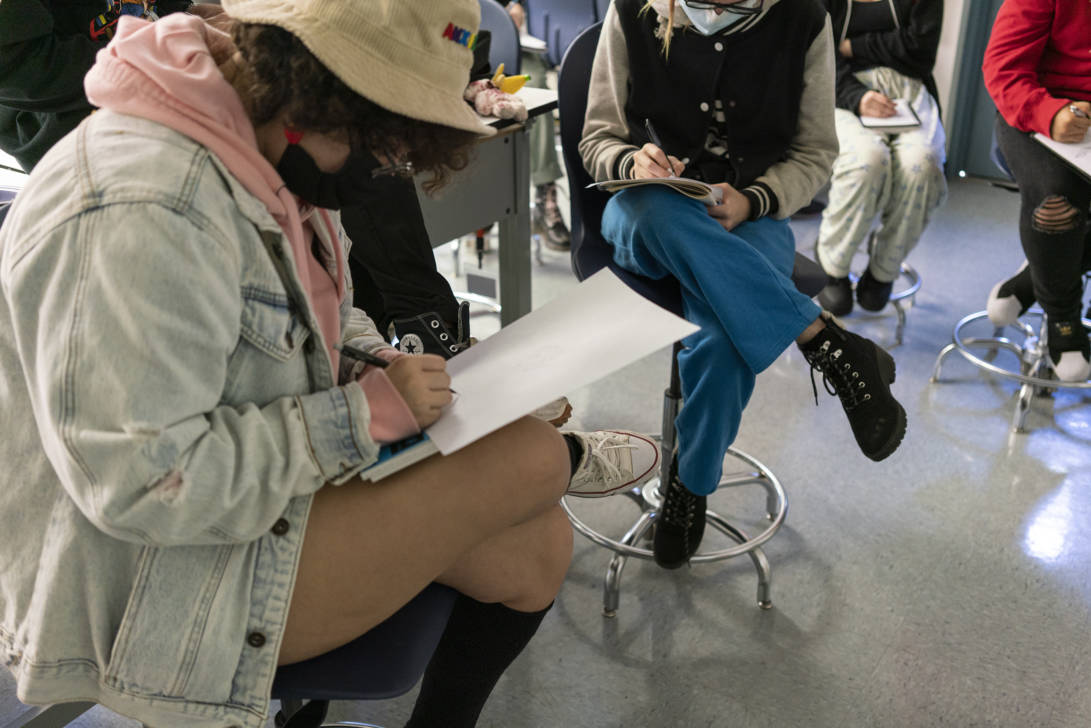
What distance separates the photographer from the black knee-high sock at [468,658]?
119cm

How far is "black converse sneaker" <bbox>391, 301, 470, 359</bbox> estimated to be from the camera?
6.12ft

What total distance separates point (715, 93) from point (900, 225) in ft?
3.88

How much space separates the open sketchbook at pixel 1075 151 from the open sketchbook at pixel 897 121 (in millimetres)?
383

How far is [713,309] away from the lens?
1.58 m

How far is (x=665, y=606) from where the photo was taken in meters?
1.86

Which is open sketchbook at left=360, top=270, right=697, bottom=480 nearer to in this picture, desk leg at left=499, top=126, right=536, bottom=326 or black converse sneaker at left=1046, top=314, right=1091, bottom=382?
desk leg at left=499, top=126, right=536, bottom=326

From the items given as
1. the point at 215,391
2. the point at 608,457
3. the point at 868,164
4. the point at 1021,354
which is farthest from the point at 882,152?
the point at 215,391

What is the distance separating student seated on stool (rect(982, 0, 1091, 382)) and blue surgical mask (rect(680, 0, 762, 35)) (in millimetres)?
943

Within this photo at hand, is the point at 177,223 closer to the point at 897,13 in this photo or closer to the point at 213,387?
the point at 213,387

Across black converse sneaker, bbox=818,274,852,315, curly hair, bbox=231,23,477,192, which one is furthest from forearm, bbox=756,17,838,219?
black converse sneaker, bbox=818,274,852,315

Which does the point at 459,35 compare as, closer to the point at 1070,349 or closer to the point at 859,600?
the point at 859,600

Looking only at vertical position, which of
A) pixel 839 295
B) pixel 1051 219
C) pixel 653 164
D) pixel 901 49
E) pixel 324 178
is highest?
pixel 324 178

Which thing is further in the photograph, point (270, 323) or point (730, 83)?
point (730, 83)

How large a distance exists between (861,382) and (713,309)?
312mm
